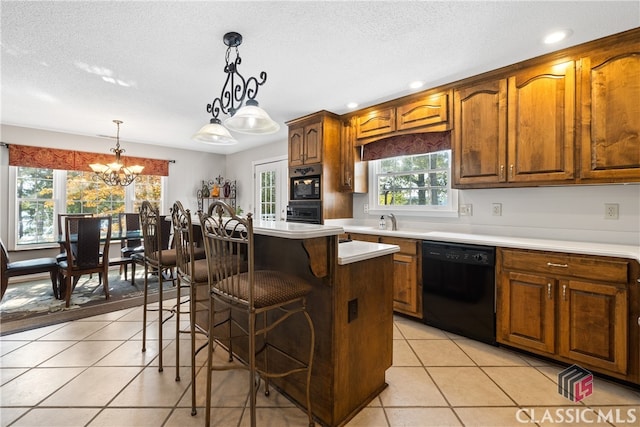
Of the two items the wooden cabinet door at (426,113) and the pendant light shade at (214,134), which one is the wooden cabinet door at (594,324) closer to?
the wooden cabinet door at (426,113)

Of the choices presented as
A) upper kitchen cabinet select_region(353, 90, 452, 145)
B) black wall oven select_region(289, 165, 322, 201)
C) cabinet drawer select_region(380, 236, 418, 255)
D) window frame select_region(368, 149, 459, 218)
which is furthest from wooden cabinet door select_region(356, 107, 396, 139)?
cabinet drawer select_region(380, 236, 418, 255)

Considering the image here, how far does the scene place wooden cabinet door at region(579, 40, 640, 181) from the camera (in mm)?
2055

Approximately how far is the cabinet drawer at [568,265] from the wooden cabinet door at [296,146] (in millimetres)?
2701

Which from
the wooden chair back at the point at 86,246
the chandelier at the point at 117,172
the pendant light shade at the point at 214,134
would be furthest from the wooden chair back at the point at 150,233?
the chandelier at the point at 117,172

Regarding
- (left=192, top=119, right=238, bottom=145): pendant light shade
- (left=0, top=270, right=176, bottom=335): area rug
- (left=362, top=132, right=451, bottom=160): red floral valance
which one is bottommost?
(left=0, top=270, right=176, bottom=335): area rug

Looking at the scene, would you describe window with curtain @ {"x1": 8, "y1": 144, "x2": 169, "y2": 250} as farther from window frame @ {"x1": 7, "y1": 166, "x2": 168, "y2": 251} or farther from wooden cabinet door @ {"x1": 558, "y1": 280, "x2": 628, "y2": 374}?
wooden cabinet door @ {"x1": 558, "y1": 280, "x2": 628, "y2": 374}

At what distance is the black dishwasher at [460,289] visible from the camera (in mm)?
2475

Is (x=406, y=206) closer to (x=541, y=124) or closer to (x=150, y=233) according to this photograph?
(x=541, y=124)

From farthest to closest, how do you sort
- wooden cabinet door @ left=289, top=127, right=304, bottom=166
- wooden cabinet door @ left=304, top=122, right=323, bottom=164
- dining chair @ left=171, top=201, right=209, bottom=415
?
wooden cabinet door @ left=289, top=127, right=304, bottom=166 → wooden cabinet door @ left=304, top=122, right=323, bottom=164 → dining chair @ left=171, top=201, right=209, bottom=415

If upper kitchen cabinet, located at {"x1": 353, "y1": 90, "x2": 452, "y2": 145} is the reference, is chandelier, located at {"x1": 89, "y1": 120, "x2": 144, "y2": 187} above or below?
below

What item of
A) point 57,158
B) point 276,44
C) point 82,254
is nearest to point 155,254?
point 276,44

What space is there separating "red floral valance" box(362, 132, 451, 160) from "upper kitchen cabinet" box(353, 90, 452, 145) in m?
0.12

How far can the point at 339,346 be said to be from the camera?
5.10ft

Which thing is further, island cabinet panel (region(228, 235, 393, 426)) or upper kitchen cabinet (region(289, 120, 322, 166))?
upper kitchen cabinet (region(289, 120, 322, 166))
